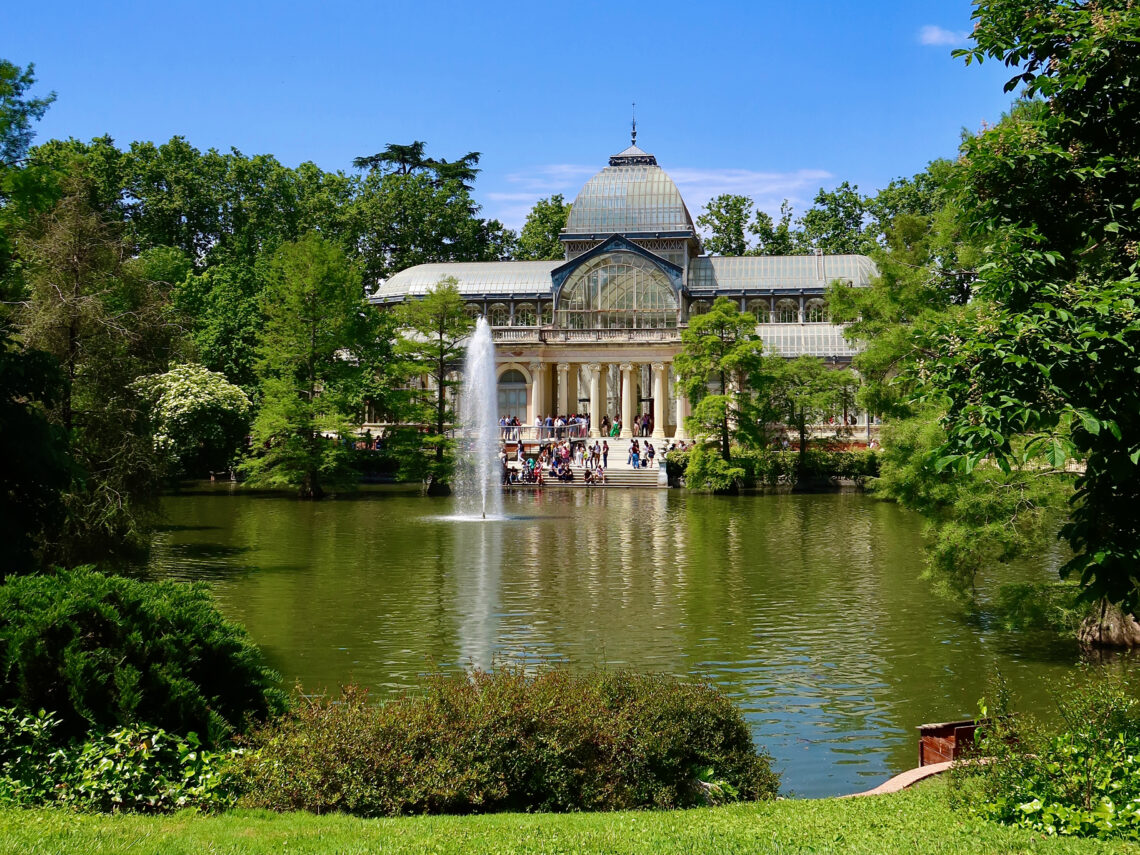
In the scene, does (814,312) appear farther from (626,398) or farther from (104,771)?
(104,771)

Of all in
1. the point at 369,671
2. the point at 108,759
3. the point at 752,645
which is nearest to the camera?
the point at 108,759

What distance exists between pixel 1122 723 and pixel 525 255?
2985 inches

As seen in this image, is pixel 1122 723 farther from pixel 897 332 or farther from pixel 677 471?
pixel 677 471

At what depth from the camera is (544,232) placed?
82062 mm

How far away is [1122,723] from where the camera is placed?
8305 millimetres

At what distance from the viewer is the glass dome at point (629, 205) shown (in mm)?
66750

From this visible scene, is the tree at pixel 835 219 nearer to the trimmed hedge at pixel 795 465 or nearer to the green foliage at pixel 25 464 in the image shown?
the trimmed hedge at pixel 795 465

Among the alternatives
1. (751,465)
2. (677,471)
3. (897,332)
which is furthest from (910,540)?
(677,471)

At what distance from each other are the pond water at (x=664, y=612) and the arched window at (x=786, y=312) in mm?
33206

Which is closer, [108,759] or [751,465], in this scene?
[108,759]

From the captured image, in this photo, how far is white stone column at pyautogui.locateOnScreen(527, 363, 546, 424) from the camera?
2518 inches

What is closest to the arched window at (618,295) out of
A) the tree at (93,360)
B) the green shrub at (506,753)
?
the tree at (93,360)

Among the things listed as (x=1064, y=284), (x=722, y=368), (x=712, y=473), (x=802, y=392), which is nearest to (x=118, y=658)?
(x=1064, y=284)

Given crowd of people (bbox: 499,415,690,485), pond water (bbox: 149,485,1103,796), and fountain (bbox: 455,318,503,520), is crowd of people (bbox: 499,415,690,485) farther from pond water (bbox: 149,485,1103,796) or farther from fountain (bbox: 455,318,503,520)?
pond water (bbox: 149,485,1103,796)
